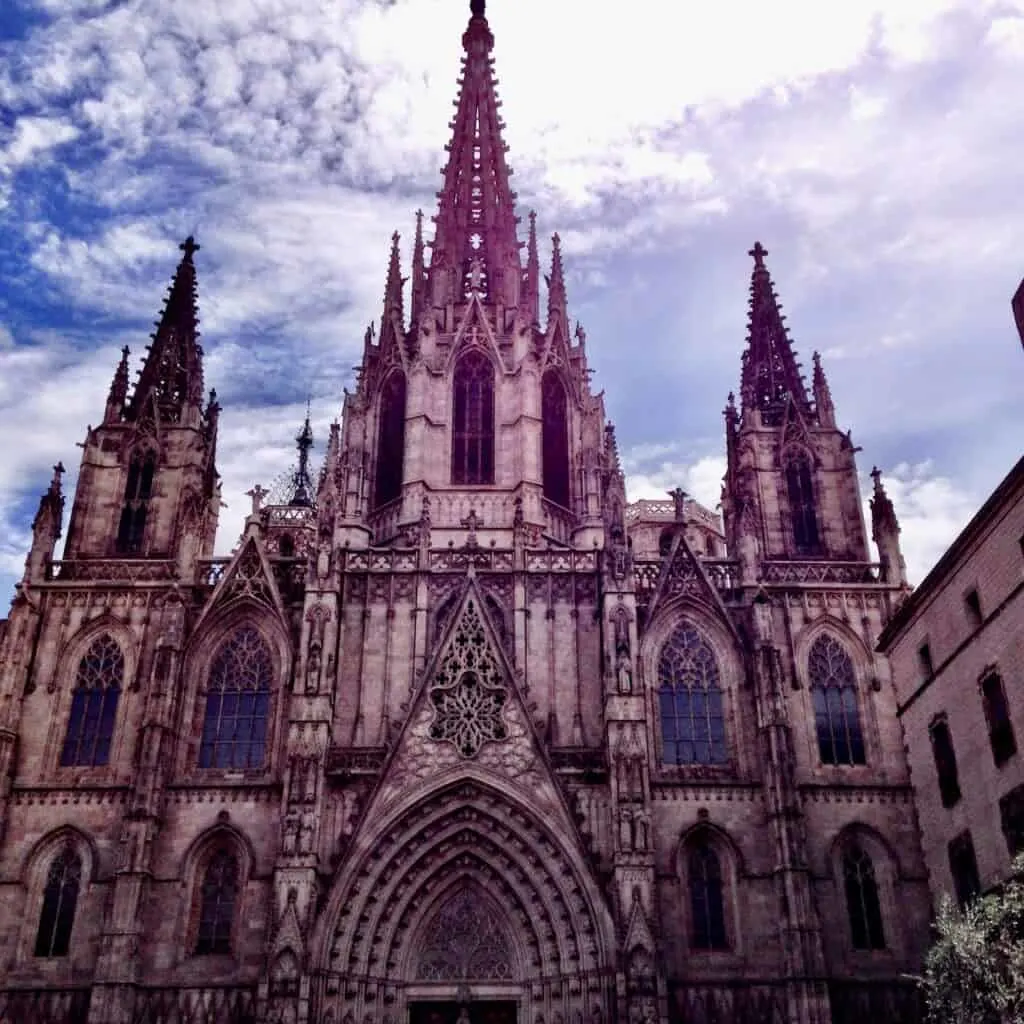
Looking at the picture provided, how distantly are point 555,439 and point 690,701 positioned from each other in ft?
39.4

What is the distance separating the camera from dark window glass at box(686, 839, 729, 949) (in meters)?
31.7

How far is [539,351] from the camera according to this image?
43.8 m

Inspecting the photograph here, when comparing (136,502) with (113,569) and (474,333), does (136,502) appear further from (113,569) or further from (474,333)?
(474,333)

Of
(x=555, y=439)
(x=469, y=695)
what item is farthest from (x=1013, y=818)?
(x=555, y=439)

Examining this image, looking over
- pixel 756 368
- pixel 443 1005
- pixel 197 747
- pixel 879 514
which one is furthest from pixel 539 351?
pixel 443 1005

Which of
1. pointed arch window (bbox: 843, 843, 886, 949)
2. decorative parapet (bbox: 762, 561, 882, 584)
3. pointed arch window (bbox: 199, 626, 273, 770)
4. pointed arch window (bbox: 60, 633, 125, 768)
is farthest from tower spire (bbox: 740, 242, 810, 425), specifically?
pointed arch window (bbox: 60, 633, 125, 768)

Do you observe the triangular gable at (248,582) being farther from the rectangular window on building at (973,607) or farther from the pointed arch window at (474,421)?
the rectangular window on building at (973,607)

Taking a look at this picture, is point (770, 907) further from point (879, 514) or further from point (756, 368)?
point (756, 368)

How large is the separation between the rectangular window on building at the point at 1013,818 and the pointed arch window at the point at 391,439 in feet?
73.8

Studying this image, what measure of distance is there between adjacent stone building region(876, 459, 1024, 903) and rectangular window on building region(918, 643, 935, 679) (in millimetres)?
28

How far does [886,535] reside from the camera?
38.2 m

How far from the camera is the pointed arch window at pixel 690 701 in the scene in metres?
34.4

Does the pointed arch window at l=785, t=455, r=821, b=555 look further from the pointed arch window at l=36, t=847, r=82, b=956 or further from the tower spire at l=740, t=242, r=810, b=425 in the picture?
the pointed arch window at l=36, t=847, r=82, b=956

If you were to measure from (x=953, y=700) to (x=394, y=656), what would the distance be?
1588 cm
